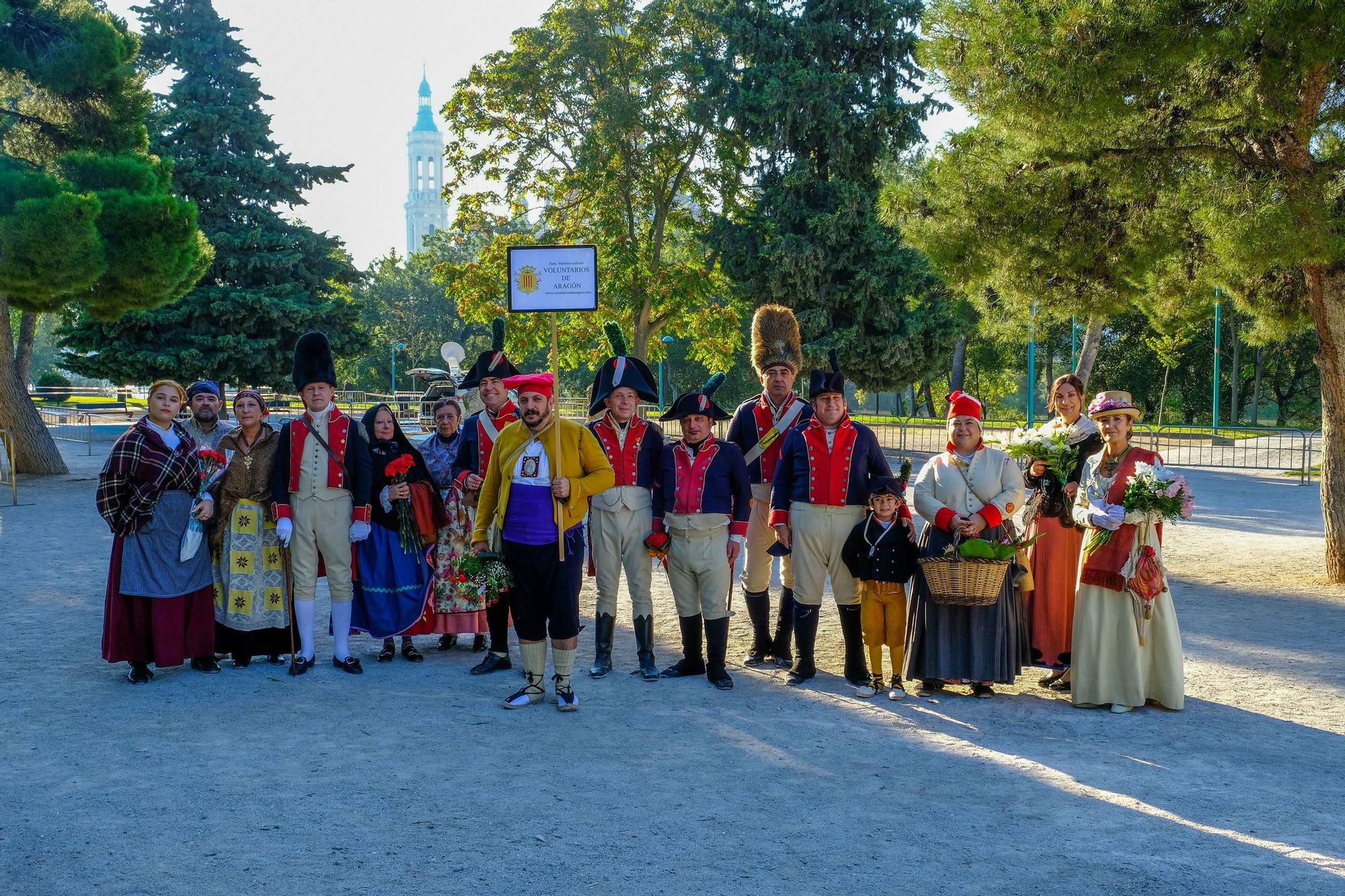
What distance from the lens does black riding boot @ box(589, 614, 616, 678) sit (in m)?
7.57

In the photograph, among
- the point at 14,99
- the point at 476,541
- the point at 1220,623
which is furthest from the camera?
the point at 14,99

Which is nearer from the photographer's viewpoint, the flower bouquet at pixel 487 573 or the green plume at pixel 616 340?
the flower bouquet at pixel 487 573

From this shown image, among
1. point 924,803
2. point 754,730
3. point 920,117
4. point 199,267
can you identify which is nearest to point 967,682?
point 754,730

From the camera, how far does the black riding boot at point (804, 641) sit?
24.1 ft

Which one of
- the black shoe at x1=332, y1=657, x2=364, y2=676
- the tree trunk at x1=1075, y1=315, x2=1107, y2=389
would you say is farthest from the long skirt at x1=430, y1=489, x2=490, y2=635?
the tree trunk at x1=1075, y1=315, x2=1107, y2=389

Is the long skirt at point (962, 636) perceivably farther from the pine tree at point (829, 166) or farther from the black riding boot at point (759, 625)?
the pine tree at point (829, 166)

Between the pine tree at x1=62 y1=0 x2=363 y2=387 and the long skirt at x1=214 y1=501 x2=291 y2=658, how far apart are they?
74.5ft

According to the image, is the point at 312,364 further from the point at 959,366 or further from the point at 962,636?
the point at 959,366

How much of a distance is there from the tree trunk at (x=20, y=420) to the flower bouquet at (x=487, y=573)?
17234 millimetres

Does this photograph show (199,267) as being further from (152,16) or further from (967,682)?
(967,682)

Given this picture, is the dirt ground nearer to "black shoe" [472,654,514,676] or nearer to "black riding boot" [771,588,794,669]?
"black shoe" [472,654,514,676]

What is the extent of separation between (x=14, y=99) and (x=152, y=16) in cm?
1056

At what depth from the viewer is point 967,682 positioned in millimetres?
7023

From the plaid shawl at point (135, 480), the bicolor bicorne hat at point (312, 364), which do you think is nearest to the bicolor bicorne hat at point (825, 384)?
the bicolor bicorne hat at point (312, 364)
